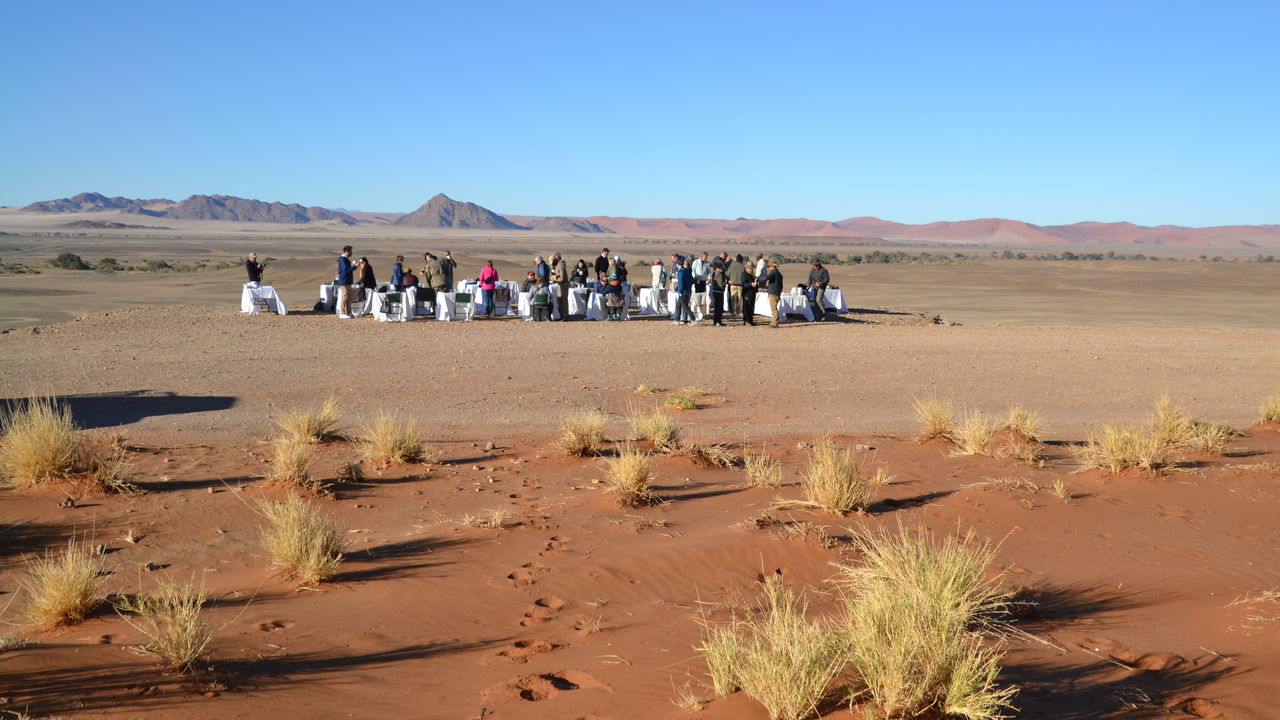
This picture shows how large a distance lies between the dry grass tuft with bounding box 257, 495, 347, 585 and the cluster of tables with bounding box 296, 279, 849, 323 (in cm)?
1794

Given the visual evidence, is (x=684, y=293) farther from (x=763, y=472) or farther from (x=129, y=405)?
(x=763, y=472)

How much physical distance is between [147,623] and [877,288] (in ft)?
136

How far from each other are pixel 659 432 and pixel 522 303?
51.1 ft

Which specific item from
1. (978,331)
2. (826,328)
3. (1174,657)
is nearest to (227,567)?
(1174,657)

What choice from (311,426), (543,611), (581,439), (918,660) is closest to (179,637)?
(543,611)

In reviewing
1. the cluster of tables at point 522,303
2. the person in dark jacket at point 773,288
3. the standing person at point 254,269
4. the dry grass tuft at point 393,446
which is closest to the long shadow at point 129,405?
the dry grass tuft at point 393,446

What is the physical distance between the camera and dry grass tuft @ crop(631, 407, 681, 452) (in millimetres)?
10719

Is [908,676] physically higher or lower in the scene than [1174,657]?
higher

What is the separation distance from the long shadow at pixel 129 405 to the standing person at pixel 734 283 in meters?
13.1

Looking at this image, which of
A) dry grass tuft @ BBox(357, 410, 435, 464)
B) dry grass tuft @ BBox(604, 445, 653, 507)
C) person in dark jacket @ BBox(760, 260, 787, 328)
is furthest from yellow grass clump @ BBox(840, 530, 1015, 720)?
person in dark jacket @ BBox(760, 260, 787, 328)

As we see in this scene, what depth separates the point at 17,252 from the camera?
244 ft

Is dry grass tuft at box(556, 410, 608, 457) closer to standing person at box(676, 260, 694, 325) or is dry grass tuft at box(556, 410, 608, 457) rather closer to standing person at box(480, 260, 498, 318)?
standing person at box(676, 260, 694, 325)

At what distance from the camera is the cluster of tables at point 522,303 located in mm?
24938

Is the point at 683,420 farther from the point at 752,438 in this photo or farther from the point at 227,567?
the point at 227,567
